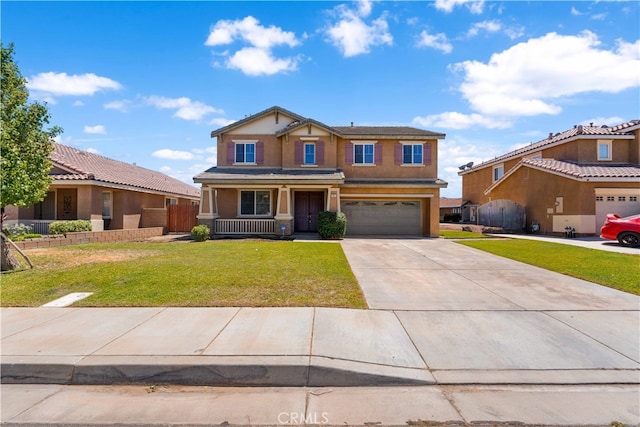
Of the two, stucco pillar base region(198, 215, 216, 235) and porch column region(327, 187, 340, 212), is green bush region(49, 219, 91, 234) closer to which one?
stucco pillar base region(198, 215, 216, 235)

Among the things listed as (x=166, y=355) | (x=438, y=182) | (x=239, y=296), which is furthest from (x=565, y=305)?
(x=438, y=182)

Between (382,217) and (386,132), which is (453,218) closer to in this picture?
(382,217)

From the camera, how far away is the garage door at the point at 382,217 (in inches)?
830

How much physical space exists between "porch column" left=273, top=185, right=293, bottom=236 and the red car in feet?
52.1

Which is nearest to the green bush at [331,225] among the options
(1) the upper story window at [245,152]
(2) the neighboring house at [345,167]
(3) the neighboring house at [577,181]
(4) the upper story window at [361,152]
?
(2) the neighboring house at [345,167]

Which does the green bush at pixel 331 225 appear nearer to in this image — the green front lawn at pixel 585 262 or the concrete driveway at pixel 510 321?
the green front lawn at pixel 585 262

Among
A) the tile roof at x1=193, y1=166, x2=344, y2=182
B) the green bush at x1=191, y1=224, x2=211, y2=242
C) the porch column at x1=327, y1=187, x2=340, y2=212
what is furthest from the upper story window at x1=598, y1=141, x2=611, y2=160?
the green bush at x1=191, y1=224, x2=211, y2=242

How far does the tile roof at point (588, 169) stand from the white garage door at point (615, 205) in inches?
47.0

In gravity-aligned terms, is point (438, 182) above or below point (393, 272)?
above

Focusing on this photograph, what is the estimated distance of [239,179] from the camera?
18.7 metres

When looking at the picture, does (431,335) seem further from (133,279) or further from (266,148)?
(266,148)

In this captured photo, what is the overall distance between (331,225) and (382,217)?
470cm

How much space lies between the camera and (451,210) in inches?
1821

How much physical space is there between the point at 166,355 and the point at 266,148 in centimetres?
1813
